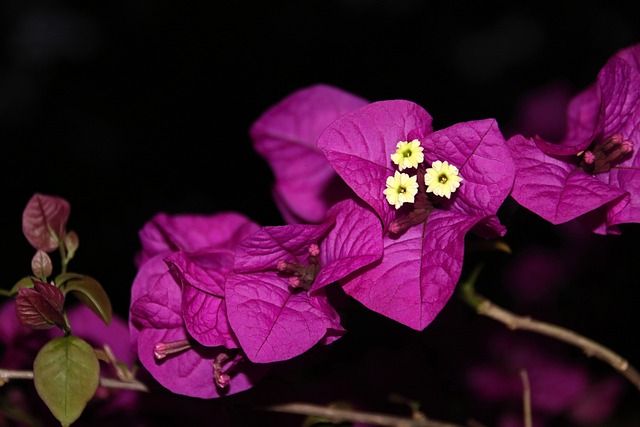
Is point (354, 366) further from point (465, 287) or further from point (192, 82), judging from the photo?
point (192, 82)

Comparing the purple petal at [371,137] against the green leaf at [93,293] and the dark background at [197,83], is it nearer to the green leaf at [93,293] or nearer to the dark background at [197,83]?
→ the green leaf at [93,293]

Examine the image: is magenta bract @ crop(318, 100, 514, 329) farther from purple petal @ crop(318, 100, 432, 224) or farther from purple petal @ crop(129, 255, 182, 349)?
purple petal @ crop(129, 255, 182, 349)

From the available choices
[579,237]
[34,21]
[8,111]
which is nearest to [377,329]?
[579,237]

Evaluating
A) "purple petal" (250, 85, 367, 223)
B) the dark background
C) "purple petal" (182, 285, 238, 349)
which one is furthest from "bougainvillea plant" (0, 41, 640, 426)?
the dark background

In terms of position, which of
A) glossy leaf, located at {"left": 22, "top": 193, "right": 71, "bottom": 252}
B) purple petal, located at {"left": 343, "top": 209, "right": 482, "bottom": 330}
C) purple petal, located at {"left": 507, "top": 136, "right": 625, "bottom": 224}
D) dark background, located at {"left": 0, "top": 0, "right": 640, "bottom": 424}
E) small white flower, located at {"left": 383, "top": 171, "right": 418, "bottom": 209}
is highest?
purple petal, located at {"left": 507, "top": 136, "right": 625, "bottom": 224}

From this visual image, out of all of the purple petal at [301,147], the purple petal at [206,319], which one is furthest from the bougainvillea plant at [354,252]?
the purple petal at [301,147]

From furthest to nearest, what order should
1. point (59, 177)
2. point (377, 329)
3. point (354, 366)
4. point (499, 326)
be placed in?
point (59, 177) → point (377, 329) → point (499, 326) → point (354, 366)

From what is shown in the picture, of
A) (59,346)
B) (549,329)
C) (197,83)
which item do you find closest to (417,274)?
(549,329)
